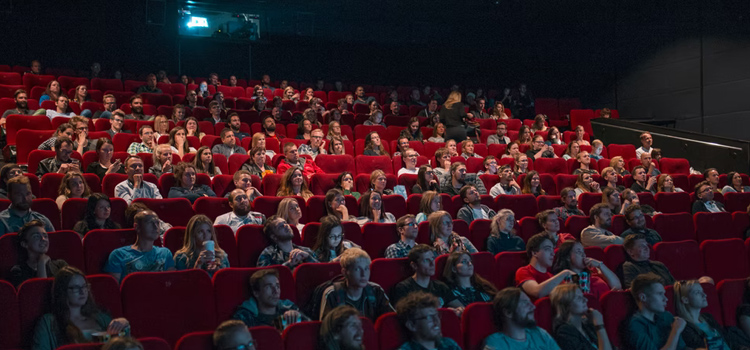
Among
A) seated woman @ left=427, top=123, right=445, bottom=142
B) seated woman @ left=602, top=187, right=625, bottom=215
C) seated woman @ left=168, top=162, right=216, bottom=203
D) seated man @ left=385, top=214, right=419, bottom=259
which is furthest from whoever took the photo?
seated woman @ left=427, top=123, right=445, bottom=142

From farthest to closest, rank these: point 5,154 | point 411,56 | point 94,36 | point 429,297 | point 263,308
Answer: point 411,56
point 94,36
point 5,154
point 263,308
point 429,297

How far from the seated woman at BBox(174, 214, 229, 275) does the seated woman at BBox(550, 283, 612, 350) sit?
88 cm

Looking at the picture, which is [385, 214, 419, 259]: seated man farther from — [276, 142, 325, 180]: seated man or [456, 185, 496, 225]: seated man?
[276, 142, 325, 180]: seated man

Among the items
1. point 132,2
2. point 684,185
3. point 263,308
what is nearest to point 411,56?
point 132,2

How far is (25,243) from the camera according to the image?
1.72m

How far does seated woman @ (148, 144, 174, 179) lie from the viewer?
288 cm

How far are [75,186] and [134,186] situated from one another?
0.25 m

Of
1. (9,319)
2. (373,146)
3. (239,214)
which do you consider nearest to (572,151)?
(373,146)

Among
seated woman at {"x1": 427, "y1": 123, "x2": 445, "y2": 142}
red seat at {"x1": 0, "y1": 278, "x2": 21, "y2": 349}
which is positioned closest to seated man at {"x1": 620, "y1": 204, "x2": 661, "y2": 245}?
seated woman at {"x1": 427, "y1": 123, "x2": 445, "y2": 142}

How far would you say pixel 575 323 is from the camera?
1776mm

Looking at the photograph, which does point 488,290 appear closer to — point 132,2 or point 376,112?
point 376,112

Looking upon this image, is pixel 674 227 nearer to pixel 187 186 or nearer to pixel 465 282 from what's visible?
pixel 465 282

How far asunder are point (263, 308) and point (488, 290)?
668mm

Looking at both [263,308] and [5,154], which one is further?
[5,154]
